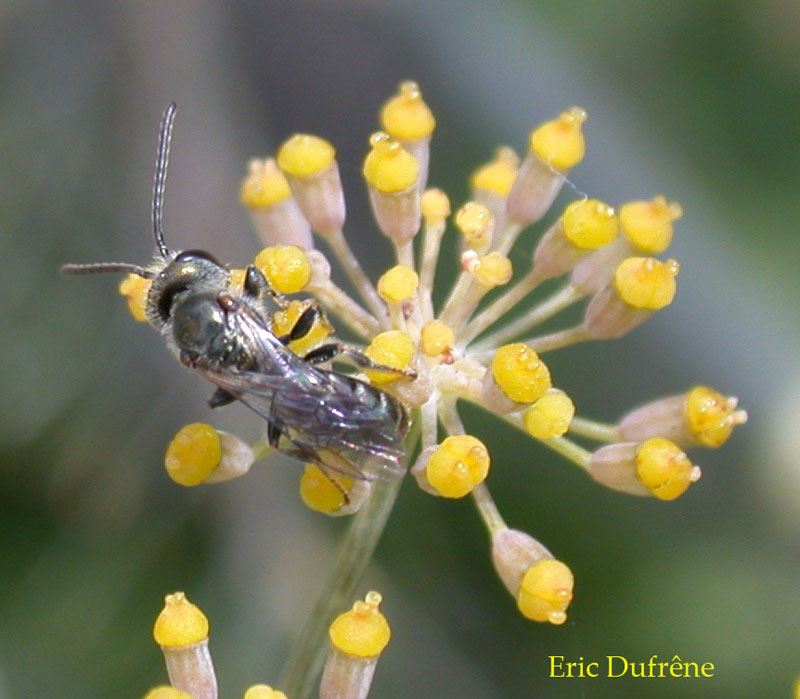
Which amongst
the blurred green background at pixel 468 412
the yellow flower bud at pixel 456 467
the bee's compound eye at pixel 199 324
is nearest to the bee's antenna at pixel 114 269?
the bee's compound eye at pixel 199 324

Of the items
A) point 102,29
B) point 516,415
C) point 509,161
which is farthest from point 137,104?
point 516,415

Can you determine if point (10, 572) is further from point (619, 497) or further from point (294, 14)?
point (294, 14)

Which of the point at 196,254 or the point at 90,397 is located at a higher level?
the point at 196,254

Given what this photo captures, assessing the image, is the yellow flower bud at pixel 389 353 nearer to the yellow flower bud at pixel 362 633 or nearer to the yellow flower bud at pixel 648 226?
the yellow flower bud at pixel 362 633

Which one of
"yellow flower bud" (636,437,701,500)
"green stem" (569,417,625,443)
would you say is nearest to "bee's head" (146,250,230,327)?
"green stem" (569,417,625,443)

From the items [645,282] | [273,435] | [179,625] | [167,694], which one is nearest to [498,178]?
[645,282]
